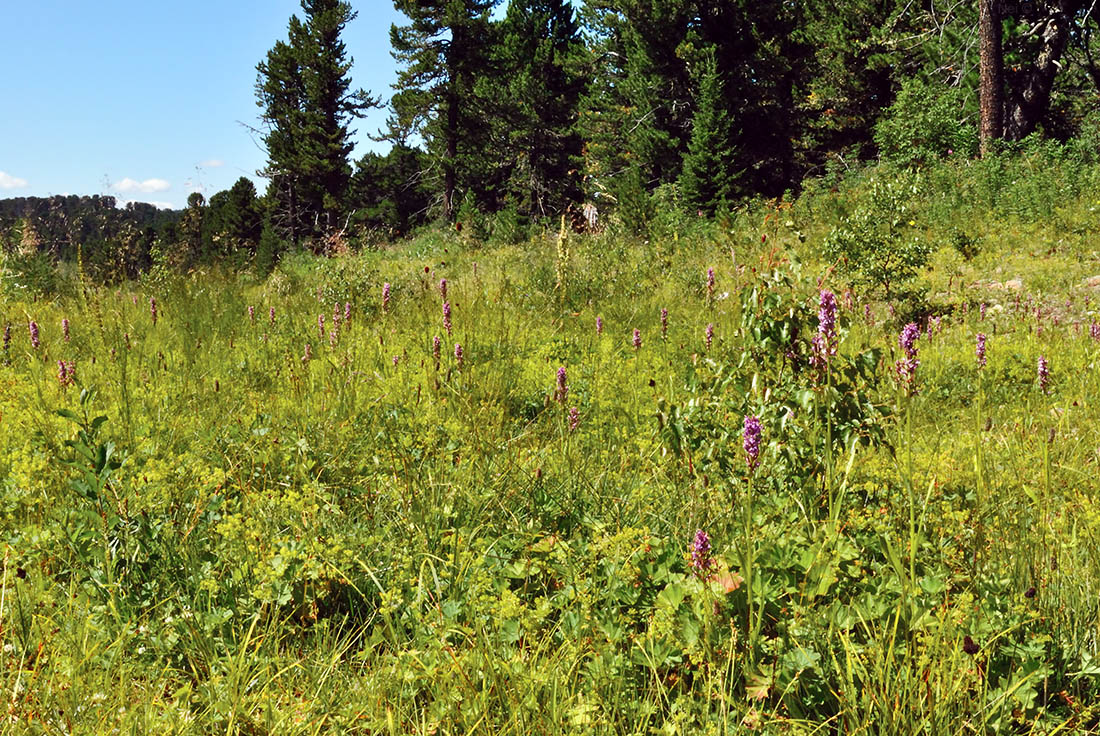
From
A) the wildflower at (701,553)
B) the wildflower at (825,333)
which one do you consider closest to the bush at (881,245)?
the wildflower at (825,333)

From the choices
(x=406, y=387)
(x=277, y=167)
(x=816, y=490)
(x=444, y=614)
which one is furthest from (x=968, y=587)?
(x=277, y=167)

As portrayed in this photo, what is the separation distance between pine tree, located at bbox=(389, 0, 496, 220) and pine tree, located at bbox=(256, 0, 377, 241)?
618 cm

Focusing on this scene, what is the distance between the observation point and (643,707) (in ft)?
4.60

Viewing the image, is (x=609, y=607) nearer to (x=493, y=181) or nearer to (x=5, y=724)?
(x=5, y=724)

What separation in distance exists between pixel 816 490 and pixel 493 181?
91.3 ft

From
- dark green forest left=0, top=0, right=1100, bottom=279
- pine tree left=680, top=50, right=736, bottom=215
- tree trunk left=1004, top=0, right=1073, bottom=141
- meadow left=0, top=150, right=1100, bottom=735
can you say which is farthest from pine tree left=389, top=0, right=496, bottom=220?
meadow left=0, top=150, right=1100, bottom=735

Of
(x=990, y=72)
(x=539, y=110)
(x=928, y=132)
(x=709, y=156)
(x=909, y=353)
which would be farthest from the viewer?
(x=539, y=110)

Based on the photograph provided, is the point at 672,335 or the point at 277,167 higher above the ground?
the point at 277,167

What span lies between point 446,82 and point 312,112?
918 centimetres

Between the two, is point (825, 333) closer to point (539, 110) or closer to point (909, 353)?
point (909, 353)

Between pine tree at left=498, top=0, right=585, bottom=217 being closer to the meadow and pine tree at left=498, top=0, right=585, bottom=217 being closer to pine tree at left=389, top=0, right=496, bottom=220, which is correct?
pine tree at left=389, top=0, right=496, bottom=220

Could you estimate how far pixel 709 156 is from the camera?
17578 millimetres

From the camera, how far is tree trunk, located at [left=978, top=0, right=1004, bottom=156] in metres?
11.6

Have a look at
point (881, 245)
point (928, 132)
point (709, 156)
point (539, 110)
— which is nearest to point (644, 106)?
point (709, 156)
